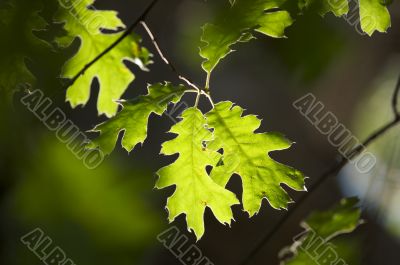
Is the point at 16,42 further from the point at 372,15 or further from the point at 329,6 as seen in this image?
the point at 372,15

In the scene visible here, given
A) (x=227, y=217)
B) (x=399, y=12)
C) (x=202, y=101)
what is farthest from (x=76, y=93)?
(x=202, y=101)

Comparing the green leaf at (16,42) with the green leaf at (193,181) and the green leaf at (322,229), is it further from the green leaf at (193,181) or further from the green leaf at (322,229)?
the green leaf at (322,229)

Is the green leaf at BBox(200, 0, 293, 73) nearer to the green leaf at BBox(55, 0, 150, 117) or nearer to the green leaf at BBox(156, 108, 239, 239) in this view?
the green leaf at BBox(156, 108, 239, 239)

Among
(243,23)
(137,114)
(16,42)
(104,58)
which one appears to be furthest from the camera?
(104,58)

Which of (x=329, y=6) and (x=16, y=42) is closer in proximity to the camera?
(x=16, y=42)

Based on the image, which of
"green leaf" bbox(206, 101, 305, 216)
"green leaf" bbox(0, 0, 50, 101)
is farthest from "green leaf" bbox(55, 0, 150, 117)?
"green leaf" bbox(206, 101, 305, 216)

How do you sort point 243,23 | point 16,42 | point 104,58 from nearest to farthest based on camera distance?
1. point 16,42
2. point 243,23
3. point 104,58

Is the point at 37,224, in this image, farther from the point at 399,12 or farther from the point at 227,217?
the point at 399,12

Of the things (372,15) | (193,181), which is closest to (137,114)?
(193,181)
